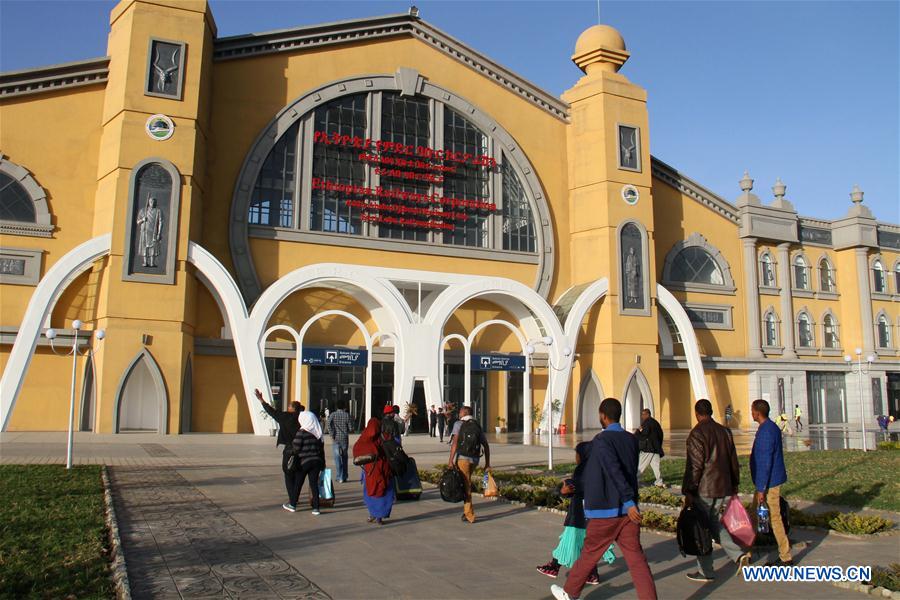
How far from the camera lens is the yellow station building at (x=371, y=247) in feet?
91.2

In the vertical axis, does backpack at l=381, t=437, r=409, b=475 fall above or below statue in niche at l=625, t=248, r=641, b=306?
below

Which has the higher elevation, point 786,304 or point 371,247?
point 371,247

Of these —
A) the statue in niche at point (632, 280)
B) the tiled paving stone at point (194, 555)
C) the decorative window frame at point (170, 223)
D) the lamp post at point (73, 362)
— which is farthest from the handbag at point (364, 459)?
the statue in niche at point (632, 280)

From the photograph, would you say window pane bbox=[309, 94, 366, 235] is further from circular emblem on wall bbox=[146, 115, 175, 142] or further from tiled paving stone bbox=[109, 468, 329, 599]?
tiled paving stone bbox=[109, 468, 329, 599]

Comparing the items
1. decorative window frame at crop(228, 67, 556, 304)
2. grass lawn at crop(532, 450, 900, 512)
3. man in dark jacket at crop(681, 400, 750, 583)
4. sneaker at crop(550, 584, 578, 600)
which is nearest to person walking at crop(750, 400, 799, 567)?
man in dark jacket at crop(681, 400, 750, 583)

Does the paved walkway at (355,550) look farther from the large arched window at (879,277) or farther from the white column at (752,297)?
the large arched window at (879,277)

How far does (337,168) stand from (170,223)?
862 cm

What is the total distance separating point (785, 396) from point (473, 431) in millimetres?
36610

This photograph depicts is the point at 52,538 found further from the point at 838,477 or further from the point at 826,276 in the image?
the point at 826,276

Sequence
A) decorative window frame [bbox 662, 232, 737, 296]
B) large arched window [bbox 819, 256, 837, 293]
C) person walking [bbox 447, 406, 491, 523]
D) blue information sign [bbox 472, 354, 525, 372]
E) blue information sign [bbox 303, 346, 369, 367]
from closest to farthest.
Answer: person walking [bbox 447, 406, 491, 523] < blue information sign [bbox 303, 346, 369, 367] < blue information sign [bbox 472, 354, 525, 372] < decorative window frame [bbox 662, 232, 737, 296] < large arched window [bbox 819, 256, 837, 293]

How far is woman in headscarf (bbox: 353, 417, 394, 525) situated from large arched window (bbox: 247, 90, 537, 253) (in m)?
22.8

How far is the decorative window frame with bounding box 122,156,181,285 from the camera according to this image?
27.0 meters

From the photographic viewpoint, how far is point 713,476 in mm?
8000

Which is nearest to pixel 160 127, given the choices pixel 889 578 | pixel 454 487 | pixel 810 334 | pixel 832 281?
pixel 454 487
